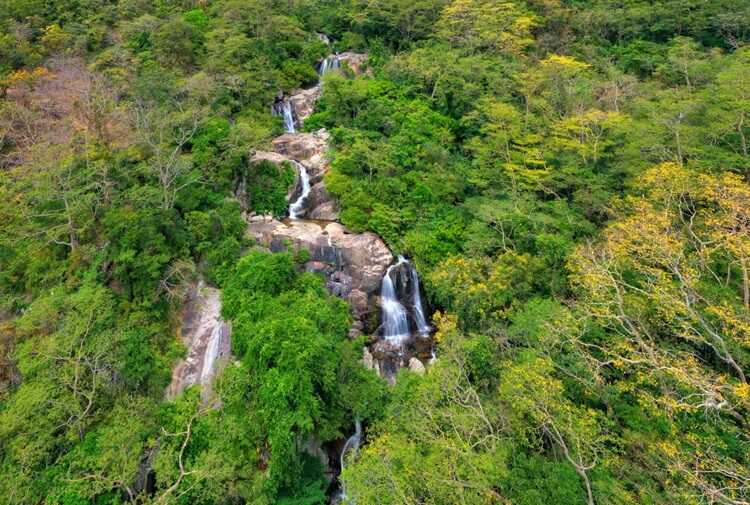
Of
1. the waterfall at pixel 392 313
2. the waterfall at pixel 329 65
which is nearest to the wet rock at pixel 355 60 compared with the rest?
the waterfall at pixel 329 65

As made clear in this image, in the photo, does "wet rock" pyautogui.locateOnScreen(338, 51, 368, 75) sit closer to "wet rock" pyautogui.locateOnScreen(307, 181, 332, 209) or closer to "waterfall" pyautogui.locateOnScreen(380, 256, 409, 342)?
"wet rock" pyautogui.locateOnScreen(307, 181, 332, 209)

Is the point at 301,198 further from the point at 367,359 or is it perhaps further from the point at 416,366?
the point at 416,366

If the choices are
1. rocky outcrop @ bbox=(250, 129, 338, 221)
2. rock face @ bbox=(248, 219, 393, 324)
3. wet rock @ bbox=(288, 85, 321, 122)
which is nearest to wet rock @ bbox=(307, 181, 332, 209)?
rocky outcrop @ bbox=(250, 129, 338, 221)

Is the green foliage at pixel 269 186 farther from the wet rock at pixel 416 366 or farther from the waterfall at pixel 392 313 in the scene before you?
the wet rock at pixel 416 366

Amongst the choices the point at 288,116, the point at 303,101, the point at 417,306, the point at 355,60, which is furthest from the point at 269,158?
the point at 355,60

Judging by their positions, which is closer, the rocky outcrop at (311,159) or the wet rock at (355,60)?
the rocky outcrop at (311,159)
